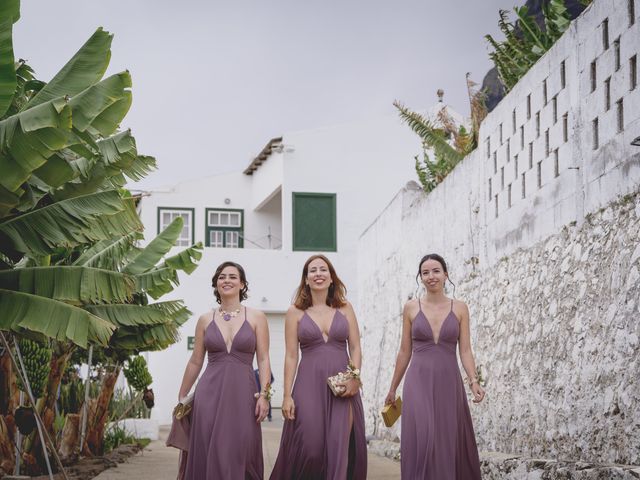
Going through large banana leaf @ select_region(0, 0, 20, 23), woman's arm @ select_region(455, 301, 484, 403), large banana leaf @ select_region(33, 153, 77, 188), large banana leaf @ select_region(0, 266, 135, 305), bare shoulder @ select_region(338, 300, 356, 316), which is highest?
large banana leaf @ select_region(0, 0, 20, 23)

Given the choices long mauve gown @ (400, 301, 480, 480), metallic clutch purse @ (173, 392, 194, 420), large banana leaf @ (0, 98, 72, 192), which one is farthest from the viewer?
metallic clutch purse @ (173, 392, 194, 420)

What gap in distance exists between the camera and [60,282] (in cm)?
988

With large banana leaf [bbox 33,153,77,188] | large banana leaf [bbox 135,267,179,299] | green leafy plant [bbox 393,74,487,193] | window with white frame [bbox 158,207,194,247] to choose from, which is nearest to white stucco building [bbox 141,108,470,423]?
window with white frame [bbox 158,207,194,247]

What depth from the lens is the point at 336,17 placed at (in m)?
23.8

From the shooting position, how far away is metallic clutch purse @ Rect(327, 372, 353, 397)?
8.44 metres

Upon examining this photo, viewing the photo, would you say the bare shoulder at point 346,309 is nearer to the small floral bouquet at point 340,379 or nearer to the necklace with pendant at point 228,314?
the small floral bouquet at point 340,379

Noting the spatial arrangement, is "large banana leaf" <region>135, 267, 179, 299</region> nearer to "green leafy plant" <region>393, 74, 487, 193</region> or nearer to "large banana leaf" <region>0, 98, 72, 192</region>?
"green leafy plant" <region>393, 74, 487, 193</region>

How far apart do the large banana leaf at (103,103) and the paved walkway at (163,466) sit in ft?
17.4

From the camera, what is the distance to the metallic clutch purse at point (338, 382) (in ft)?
27.7

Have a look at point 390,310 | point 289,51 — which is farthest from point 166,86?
point 390,310

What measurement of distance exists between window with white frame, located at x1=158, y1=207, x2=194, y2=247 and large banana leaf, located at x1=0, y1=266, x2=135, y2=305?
65.9ft

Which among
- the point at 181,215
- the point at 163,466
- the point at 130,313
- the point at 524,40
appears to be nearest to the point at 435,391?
the point at 130,313

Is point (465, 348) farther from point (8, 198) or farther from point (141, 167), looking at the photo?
point (8, 198)

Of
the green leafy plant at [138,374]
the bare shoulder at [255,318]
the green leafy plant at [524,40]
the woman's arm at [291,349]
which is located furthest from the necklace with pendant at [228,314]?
the green leafy plant at [138,374]
